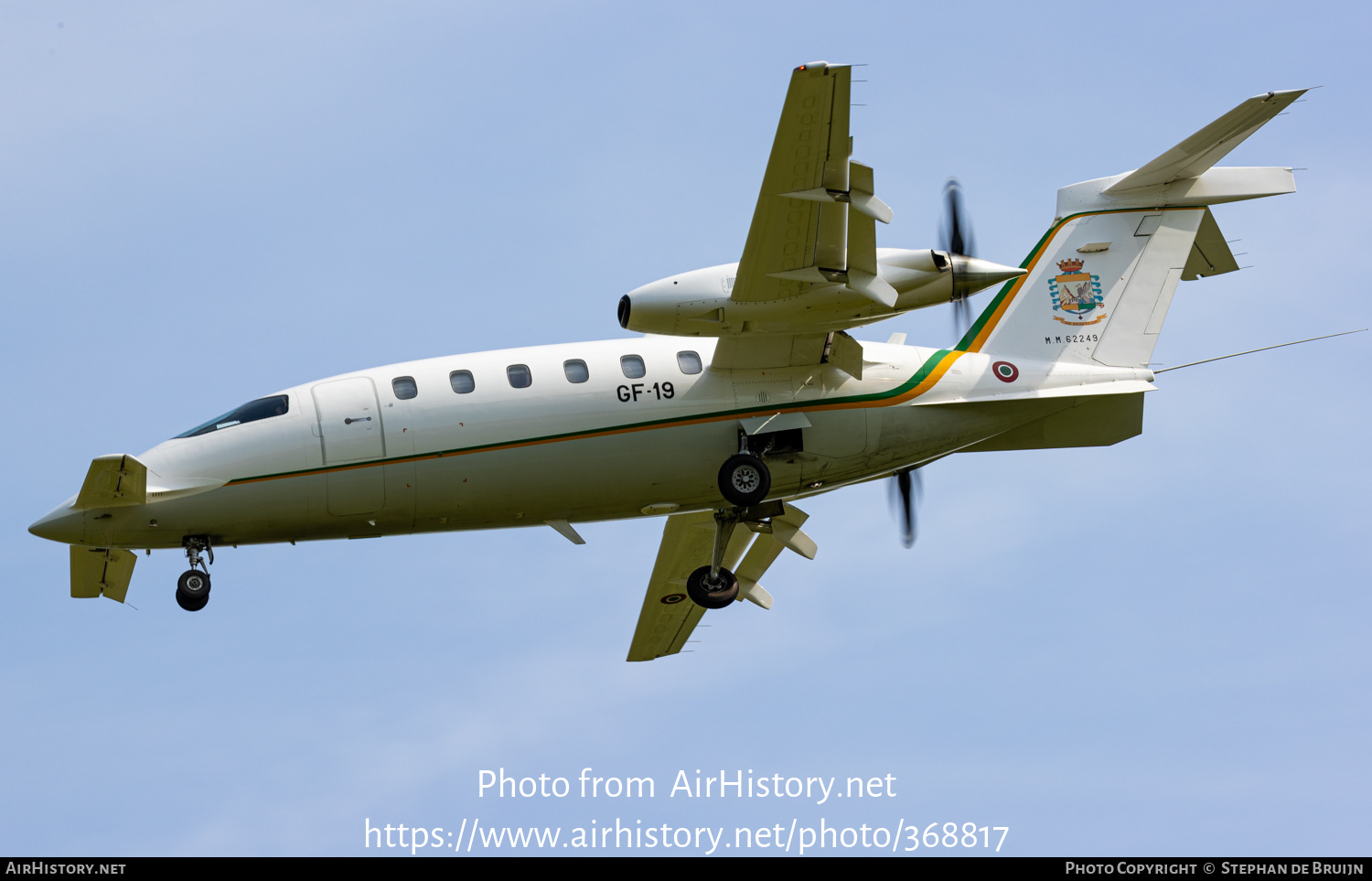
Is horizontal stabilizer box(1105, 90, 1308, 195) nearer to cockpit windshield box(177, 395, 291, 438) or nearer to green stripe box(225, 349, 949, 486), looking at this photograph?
green stripe box(225, 349, 949, 486)

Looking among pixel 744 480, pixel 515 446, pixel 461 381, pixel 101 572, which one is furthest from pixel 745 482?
pixel 101 572

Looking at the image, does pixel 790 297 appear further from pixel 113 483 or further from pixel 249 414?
pixel 113 483

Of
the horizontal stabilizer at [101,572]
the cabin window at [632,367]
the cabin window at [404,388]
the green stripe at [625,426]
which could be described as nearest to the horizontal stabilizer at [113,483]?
the horizontal stabilizer at [101,572]

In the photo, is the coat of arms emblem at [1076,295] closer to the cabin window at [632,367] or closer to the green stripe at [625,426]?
the green stripe at [625,426]

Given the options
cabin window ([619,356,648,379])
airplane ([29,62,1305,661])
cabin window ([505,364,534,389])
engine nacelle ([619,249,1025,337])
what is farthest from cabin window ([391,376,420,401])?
engine nacelle ([619,249,1025,337])

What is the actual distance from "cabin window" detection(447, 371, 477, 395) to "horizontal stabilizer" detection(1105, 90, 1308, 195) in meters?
12.9

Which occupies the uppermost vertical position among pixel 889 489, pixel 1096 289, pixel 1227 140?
pixel 1227 140

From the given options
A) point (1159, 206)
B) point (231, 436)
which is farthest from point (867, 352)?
point (231, 436)

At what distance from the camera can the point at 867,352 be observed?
2600 cm

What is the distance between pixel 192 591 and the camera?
23.2 metres

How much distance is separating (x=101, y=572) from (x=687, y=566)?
1121 centimetres

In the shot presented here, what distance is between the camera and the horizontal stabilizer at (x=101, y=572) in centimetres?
2350

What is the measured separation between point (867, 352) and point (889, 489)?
10.5 ft
